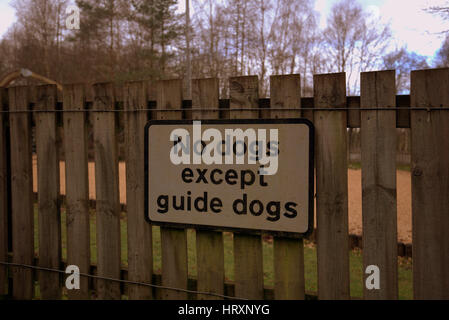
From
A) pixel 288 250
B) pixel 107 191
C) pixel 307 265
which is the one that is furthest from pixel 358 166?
pixel 107 191

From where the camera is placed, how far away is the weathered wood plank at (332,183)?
2.17 metres

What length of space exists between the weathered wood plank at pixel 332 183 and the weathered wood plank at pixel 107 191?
146 cm

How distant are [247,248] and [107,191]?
3.73ft

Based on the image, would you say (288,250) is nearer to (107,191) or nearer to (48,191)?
(107,191)

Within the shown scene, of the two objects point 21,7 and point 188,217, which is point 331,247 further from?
point 21,7

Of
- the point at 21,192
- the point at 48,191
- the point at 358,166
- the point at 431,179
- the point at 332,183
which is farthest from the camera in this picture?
the point at 358,166

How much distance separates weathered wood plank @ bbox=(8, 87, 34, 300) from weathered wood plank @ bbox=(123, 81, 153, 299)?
3.38 feet

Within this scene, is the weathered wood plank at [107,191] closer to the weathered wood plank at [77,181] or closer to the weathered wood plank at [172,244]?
the weathered wood plank at [77,181]

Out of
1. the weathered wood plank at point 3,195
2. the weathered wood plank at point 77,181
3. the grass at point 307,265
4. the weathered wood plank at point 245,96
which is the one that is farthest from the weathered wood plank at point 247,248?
the weathered wood plank at point 3,195

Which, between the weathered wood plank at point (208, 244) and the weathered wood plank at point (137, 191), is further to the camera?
the weathered wood plank at point (137, 191)

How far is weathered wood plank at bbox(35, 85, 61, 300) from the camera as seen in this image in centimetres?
296

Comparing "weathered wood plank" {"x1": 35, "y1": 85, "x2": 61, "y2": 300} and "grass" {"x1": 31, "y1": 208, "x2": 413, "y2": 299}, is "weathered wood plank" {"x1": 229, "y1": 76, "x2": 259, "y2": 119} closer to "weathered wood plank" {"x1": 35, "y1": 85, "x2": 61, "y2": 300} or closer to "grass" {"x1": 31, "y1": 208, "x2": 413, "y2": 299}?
"weathered wood plank" {"x1": 35, "y1": 85, "x2": 61, "y2": 300}

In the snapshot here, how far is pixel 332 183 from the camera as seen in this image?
2.19 m
